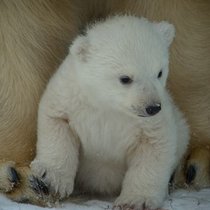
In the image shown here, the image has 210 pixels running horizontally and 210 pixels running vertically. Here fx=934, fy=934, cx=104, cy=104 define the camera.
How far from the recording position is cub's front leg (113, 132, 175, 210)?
3.30m

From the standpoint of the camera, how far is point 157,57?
3182 mm

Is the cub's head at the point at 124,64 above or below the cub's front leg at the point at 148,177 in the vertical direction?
above

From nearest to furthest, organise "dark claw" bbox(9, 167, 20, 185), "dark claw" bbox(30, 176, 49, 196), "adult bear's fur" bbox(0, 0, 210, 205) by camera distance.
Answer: "dark claw" bbox(30, 176, 49, 196)
"dark claw" bbox(9, 167, 20, 185)
"adult bear's fur" bbox(0, 0, 210, 205)

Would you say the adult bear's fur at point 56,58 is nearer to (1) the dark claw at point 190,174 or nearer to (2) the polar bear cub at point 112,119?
(1) the dark claw at point 190,174

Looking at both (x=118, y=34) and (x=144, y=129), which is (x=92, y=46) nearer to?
(x=118, y=34)

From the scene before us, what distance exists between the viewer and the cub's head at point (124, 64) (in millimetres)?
3113

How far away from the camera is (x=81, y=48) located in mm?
3281

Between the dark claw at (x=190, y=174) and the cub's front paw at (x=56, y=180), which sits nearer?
the cub's front paw at (x=56, y=180)

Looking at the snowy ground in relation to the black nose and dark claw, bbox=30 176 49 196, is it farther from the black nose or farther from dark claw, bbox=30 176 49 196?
the black nose

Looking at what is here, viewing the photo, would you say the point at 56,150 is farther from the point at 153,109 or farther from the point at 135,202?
the point at 153,109

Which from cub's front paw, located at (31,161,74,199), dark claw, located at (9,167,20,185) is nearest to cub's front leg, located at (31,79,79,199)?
cub's front paw, located at (31,161,74,199)

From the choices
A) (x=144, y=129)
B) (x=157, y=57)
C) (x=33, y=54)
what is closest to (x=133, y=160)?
(x=144, y=129)

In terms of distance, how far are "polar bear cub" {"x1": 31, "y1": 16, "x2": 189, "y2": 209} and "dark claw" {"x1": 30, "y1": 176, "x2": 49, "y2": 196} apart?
24 millimetres

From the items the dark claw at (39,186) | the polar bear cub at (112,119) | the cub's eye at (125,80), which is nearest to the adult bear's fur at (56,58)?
the dark claw at (39,186)
